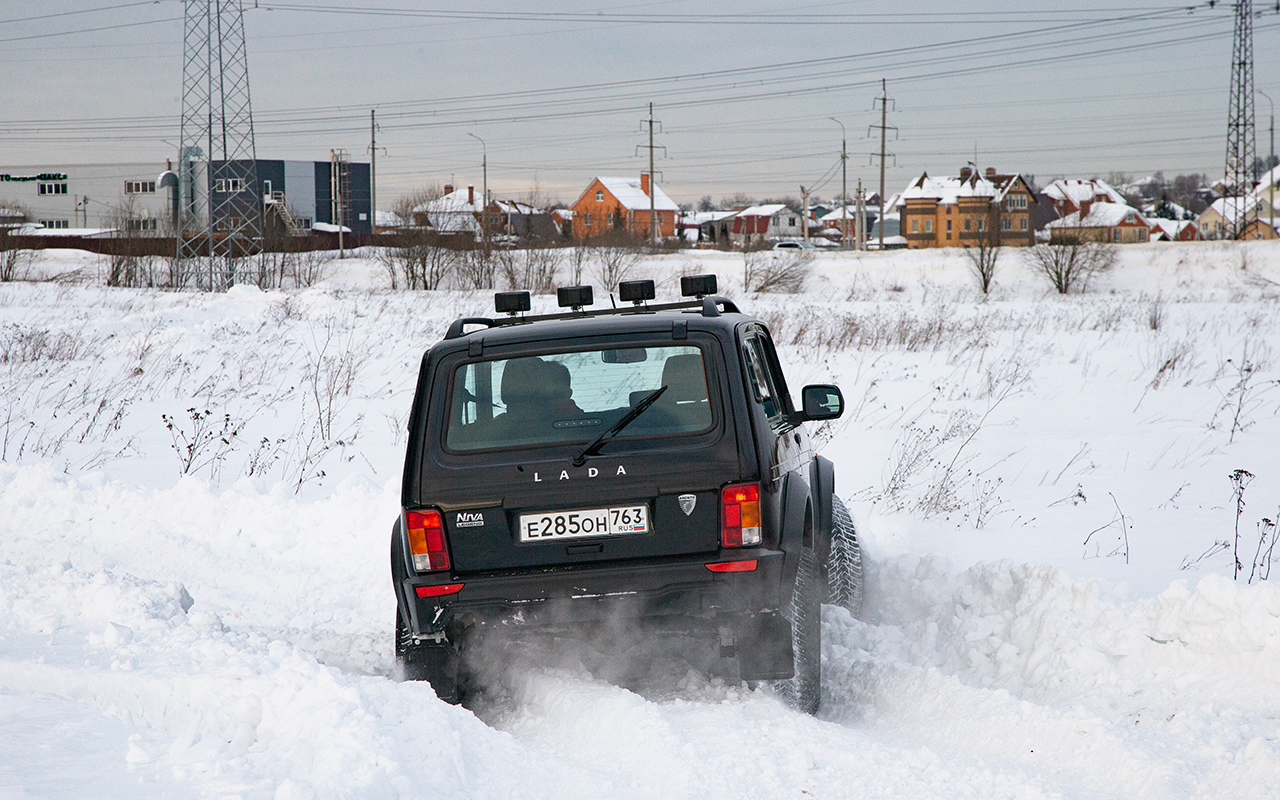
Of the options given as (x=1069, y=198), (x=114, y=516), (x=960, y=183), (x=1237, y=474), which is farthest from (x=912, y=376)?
(x=1069, y=198)

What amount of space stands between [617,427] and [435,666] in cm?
125

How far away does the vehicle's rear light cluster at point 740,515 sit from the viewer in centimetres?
382

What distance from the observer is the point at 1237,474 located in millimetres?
5891

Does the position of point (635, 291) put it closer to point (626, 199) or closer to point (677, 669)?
point (677, 669)

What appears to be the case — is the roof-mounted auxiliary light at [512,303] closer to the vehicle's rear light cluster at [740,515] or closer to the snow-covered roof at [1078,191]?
the vehicle's rear light cluster at [740,515]

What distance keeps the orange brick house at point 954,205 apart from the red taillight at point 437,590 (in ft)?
302

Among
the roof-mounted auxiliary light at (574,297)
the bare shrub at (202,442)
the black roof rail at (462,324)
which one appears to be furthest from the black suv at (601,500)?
the bare shrub at (202,442)

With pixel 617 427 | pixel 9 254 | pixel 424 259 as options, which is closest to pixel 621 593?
pixel 617 427

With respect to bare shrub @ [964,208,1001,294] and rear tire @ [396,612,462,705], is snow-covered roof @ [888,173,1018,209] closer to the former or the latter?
bare shrub @ [964,208,1001,294]

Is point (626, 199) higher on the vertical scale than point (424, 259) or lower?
higher

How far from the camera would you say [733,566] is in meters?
3.80

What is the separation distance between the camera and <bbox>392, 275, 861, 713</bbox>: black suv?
3826mm

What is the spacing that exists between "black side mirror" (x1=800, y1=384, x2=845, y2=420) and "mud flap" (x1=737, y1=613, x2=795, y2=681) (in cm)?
127

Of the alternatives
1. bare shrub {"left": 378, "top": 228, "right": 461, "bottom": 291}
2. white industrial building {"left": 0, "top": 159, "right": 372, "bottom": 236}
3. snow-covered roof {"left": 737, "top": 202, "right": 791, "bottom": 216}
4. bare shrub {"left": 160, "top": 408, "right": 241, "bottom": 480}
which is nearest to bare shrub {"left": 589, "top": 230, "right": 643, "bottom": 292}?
bare shrub {"left": 378, "top": 228, "right": 461, "bottom": 291}
